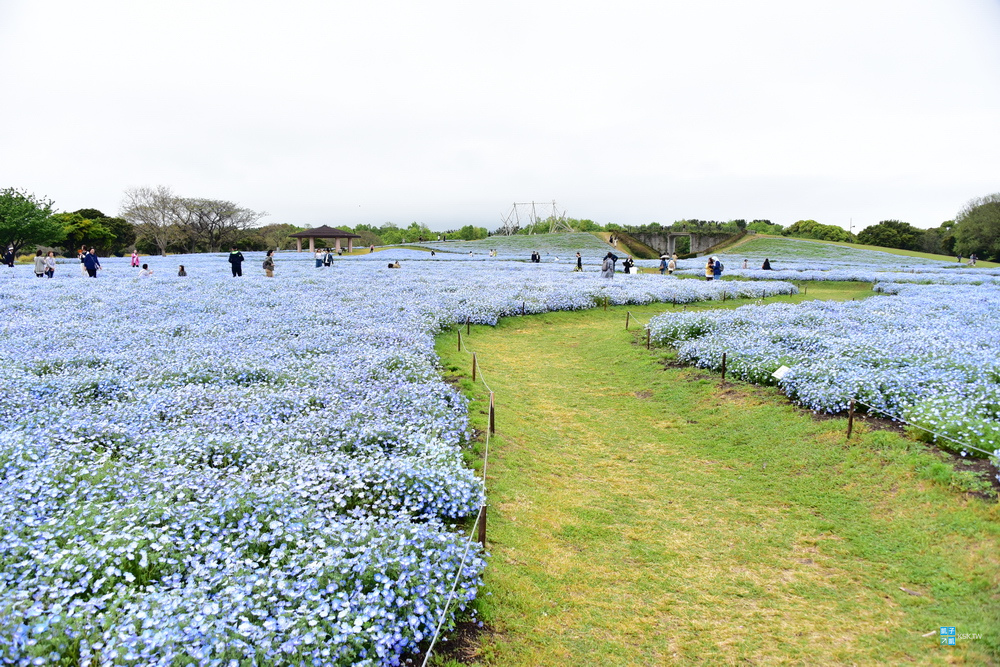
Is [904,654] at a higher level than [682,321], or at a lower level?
lower

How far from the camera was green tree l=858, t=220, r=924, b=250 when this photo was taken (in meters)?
88.2

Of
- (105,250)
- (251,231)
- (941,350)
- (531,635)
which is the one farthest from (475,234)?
(531,635)

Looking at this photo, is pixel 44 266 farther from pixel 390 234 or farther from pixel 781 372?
pixel 390 234

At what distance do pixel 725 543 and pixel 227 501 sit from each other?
5803 millimetres

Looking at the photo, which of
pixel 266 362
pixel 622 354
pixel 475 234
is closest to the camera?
pixel 266 362

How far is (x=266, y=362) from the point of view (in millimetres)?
12039

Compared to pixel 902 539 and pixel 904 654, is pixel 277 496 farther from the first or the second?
pixel 902 539

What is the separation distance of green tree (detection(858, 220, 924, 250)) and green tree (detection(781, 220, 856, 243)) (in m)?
5.17

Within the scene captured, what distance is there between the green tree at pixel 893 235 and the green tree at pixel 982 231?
12.8 meters

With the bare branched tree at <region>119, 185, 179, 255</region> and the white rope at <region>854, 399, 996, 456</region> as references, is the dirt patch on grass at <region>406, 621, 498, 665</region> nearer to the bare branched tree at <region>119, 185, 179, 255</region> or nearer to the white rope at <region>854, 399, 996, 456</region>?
the white rope at <region>854, 399, 996, 456</region>

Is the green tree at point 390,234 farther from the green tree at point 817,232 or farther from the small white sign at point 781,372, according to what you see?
the small white sign at point 781,372

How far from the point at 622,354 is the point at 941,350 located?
24.4 ft

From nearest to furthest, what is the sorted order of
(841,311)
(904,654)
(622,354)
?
(904,654), (622,354), (841,311)

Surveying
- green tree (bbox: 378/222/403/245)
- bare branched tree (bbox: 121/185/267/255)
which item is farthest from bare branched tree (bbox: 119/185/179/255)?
green tree (bbox: 378/222/403/245)
